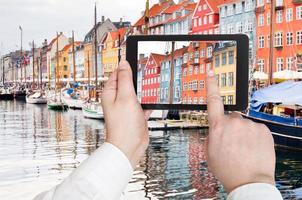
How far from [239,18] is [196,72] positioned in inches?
1651

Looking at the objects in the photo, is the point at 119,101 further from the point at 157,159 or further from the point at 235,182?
the point at 157,159

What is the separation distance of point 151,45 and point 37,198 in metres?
0.53

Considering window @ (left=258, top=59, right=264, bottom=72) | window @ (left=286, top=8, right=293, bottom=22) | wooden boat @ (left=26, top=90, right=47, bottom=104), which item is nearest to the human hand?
window @ (left=286, top=8, right=293, bottom=22)

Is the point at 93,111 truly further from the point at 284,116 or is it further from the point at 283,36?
the point at 284,116

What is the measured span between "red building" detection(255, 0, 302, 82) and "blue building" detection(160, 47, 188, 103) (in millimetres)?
33873

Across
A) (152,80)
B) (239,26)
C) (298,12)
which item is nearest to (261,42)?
(239,26)

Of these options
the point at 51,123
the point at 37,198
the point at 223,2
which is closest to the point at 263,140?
the point at 37,198

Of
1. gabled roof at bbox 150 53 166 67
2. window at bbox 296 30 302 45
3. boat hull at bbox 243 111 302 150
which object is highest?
window at bbox 296 30 302 45

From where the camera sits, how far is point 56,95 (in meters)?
53.1

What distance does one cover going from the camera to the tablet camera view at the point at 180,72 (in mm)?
1257

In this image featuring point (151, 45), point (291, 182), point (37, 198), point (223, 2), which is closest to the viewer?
point (37, 198)

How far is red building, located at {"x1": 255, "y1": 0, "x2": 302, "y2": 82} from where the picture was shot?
36219mm

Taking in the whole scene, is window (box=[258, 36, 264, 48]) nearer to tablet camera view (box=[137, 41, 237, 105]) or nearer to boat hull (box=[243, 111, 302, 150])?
boat hull (box=[243, 111, 302, 150])

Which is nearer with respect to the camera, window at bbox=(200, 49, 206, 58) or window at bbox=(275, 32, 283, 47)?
window at bbox=(200, 49, 206, 58)
